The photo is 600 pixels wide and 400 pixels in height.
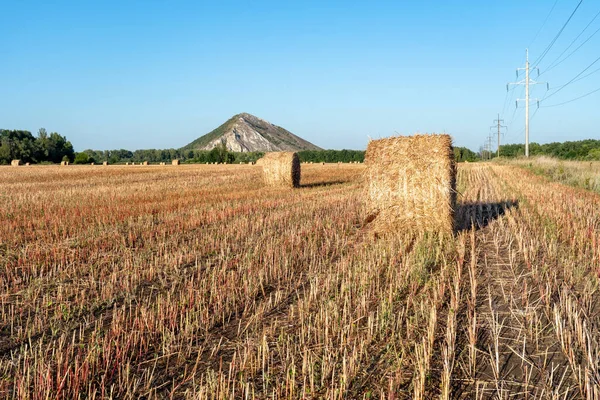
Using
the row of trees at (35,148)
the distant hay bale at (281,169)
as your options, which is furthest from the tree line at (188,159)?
the distant hay bale at (281,169)

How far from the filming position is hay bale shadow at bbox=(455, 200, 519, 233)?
10655mm

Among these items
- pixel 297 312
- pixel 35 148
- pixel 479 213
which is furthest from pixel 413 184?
pixel 35 148

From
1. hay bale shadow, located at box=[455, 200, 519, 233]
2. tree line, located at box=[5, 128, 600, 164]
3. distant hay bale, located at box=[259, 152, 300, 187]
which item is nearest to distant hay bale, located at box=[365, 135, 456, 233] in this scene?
hay bale shadow, located at box=[455, 200, 519, 233]

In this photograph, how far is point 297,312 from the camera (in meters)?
5.04

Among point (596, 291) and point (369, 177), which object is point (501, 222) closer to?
point (369, 177)

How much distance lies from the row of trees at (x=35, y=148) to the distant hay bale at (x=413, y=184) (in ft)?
232

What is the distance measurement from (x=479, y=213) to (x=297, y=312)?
8648mm

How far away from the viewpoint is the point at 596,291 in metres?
5.66

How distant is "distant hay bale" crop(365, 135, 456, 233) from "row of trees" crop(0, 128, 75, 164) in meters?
70.8

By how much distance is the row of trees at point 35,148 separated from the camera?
229 ft

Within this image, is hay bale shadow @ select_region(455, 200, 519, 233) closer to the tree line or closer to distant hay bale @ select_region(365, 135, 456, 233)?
distant hay bale @ select_region(365, 135, 456, 233)

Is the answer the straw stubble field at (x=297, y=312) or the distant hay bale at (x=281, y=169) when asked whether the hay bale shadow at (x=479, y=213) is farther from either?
the distant hay bale at (x=281, y=169)

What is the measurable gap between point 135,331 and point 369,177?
687 centimetres

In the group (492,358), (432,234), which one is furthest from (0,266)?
A: (432,234)
